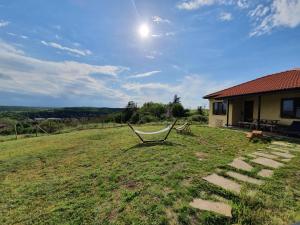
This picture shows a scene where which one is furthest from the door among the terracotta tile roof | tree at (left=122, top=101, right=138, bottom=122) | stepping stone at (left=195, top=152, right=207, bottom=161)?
tree at (left=122, top=101, right=138, bottom=122)

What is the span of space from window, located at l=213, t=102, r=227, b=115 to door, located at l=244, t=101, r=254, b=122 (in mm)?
1406

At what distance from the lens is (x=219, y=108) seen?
48.2 ft

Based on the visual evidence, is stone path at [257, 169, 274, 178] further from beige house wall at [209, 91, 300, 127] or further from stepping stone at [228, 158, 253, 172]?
beige house wall at [209, 91, 300, 127]

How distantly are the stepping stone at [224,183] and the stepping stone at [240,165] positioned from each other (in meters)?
0.80

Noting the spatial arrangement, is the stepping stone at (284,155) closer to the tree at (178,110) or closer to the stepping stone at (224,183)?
the stepping stone at (224,183)

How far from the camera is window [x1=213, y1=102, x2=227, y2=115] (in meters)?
14.1

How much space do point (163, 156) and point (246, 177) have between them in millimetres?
2067

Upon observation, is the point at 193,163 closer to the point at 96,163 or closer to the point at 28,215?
the point at 96,163

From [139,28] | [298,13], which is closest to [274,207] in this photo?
[139,28]

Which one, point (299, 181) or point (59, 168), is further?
point (59, 168)

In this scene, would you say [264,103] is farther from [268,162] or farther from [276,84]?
[268,162]

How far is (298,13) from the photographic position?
895 centimetres

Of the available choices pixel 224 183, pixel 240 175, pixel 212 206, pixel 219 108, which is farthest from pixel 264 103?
pixel 212 206

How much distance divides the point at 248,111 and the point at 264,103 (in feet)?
5.75
